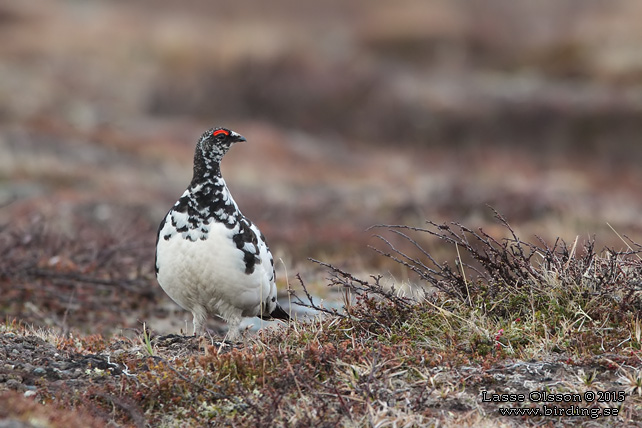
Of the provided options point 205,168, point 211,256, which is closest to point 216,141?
point 205,168

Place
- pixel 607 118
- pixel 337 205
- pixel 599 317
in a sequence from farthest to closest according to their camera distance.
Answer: pixel 607 118 < pixel 337 205 < pixel 599 317

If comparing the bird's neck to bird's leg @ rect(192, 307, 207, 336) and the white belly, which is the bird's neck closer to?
the white belly

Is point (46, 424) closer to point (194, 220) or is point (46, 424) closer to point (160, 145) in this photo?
point (194, 220)

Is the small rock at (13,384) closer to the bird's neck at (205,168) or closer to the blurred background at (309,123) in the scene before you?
the bird's neck at (205,168)

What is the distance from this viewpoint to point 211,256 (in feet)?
18.5

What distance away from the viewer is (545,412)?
4.36 meters

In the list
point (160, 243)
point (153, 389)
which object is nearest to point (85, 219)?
point (160, 243)

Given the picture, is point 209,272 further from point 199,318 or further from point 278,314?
point 278,314

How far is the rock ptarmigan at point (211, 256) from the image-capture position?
18.5 feet

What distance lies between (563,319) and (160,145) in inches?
634

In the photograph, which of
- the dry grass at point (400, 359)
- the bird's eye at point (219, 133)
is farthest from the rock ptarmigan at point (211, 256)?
the dry grass at point (400, 359)

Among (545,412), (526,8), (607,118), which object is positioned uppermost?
(526,8)

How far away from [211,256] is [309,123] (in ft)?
65.0

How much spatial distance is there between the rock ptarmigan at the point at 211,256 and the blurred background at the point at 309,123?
2093 millimetres
